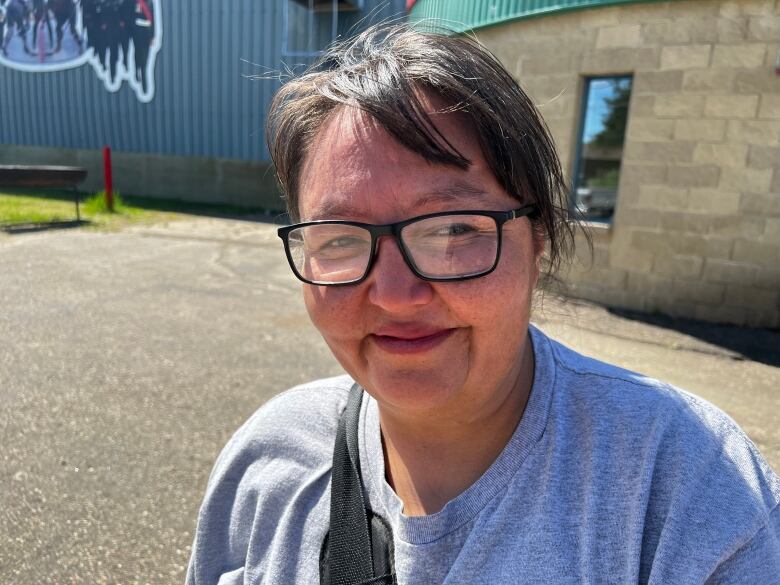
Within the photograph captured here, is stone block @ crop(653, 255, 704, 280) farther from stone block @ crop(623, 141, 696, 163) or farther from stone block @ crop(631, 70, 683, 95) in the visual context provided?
stone block @ crop(631, 70, 683, 95)

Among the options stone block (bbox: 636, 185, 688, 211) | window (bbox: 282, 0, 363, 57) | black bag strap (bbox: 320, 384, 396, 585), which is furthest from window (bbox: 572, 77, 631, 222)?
window (bbox: 282, 0, 363, 57)

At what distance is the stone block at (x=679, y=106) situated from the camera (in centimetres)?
542

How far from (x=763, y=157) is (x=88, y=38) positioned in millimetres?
15821

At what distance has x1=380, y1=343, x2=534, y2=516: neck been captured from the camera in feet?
3.64

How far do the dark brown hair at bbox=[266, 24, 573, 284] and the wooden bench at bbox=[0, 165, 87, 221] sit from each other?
1096cm

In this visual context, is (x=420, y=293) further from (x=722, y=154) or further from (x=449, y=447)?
(x=722, y=154)

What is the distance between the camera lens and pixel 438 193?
3.35 feet

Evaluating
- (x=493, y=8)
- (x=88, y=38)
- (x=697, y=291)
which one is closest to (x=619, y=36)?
(x=493, y=8)

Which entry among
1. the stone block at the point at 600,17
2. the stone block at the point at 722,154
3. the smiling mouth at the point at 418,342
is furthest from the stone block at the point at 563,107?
the smiling mouth at the point at 418,342

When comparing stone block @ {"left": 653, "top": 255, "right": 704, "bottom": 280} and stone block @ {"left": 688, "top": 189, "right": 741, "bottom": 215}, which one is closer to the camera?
stone block @ {"left": 688, "top": 189, "right": 741, "bottom": 215}

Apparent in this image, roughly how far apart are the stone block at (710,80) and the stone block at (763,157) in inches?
22.2

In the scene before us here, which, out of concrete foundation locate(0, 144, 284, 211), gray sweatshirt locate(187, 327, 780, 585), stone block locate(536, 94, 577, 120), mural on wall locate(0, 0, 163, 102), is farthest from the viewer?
mural on wall locate(0, 0, 163, 102)

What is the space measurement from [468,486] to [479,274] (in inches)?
15.7

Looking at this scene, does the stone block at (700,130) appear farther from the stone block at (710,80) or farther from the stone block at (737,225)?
the stone block at (737,225)
